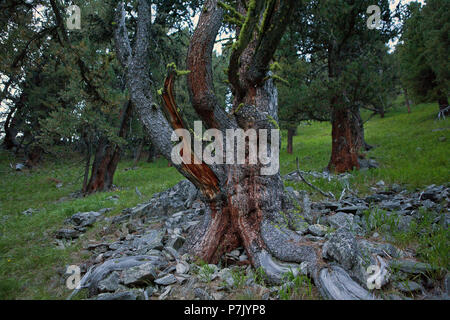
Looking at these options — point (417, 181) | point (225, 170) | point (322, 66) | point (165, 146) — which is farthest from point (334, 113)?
point (165, 146)

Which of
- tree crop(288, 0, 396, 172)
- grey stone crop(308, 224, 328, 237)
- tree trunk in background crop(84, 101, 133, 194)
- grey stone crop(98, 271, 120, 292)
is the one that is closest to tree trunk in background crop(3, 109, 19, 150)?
tree trunk in background crop(84, 101, 133, 194)

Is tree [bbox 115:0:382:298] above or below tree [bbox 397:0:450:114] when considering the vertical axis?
below

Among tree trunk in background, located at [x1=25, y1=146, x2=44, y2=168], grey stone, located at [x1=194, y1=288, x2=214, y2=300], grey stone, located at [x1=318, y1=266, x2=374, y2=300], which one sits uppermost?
tree trunk in background, located at [x1=25, y1=146, x2=44, y2=168]

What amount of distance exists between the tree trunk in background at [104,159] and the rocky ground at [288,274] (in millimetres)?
7894

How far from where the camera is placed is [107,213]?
7090 millimetres

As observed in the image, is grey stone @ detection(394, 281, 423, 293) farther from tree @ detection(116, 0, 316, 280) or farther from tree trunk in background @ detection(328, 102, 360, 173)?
tree trunk in background @ detection(328, 102, 360, 173)

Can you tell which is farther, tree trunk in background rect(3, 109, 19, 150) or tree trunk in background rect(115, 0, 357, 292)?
tree trunk in background rect(3, 109, 19, 150)

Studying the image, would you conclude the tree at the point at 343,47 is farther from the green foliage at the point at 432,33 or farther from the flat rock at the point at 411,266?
the flat rock at the point at 411,266

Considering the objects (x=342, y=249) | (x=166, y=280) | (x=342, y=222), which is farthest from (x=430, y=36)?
(x=166, y=280)

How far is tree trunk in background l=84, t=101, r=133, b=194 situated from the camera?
12.7 m

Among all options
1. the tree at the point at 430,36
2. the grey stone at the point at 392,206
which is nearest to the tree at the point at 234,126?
the grey stone at the point at 392,206

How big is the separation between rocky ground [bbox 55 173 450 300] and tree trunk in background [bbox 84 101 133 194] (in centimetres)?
789

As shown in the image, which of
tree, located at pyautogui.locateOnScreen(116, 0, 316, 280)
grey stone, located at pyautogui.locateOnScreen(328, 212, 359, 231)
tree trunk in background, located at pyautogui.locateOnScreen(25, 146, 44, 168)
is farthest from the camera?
tree trunk in background, located at pyautogui.locateOnScreen(25, 146, 44, 168)

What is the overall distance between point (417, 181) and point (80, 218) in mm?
9145
